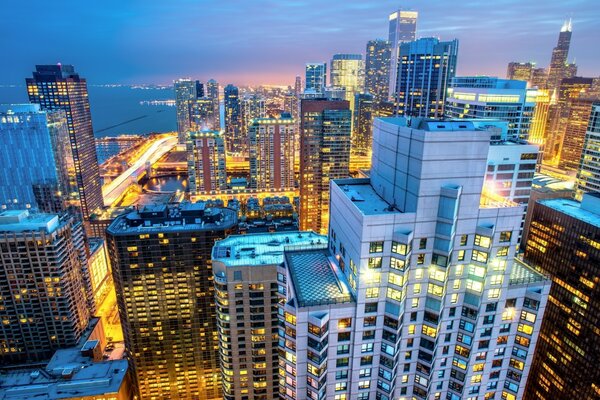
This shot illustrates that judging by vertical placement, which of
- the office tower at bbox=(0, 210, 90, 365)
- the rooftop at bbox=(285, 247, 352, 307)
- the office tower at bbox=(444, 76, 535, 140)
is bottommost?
the office tower at bbox=(0, 210, 90, 365)

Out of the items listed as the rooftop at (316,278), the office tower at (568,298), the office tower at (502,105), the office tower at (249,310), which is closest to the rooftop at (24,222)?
the office tower at (249,310)

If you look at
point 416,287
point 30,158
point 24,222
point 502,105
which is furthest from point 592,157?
point 30,158

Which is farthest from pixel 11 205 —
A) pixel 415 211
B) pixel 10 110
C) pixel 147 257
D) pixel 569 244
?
pixel 569 244

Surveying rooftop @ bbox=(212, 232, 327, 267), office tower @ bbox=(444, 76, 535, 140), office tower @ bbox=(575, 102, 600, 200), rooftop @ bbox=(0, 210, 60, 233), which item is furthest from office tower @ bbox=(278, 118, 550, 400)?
office tower @ bbox=(575, 102, 600, 200)

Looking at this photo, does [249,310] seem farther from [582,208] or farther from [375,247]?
[582,208]

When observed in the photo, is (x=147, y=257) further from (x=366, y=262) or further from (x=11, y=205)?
(x=11, y=205)

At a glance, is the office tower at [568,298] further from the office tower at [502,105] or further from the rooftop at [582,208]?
the office tower at [502,105]

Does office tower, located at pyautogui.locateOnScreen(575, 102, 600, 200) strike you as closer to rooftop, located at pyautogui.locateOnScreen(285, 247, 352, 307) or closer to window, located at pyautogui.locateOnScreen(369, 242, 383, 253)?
rooftop, located at pyautogui.locateOnScreen(285, 247, 352, 307)
